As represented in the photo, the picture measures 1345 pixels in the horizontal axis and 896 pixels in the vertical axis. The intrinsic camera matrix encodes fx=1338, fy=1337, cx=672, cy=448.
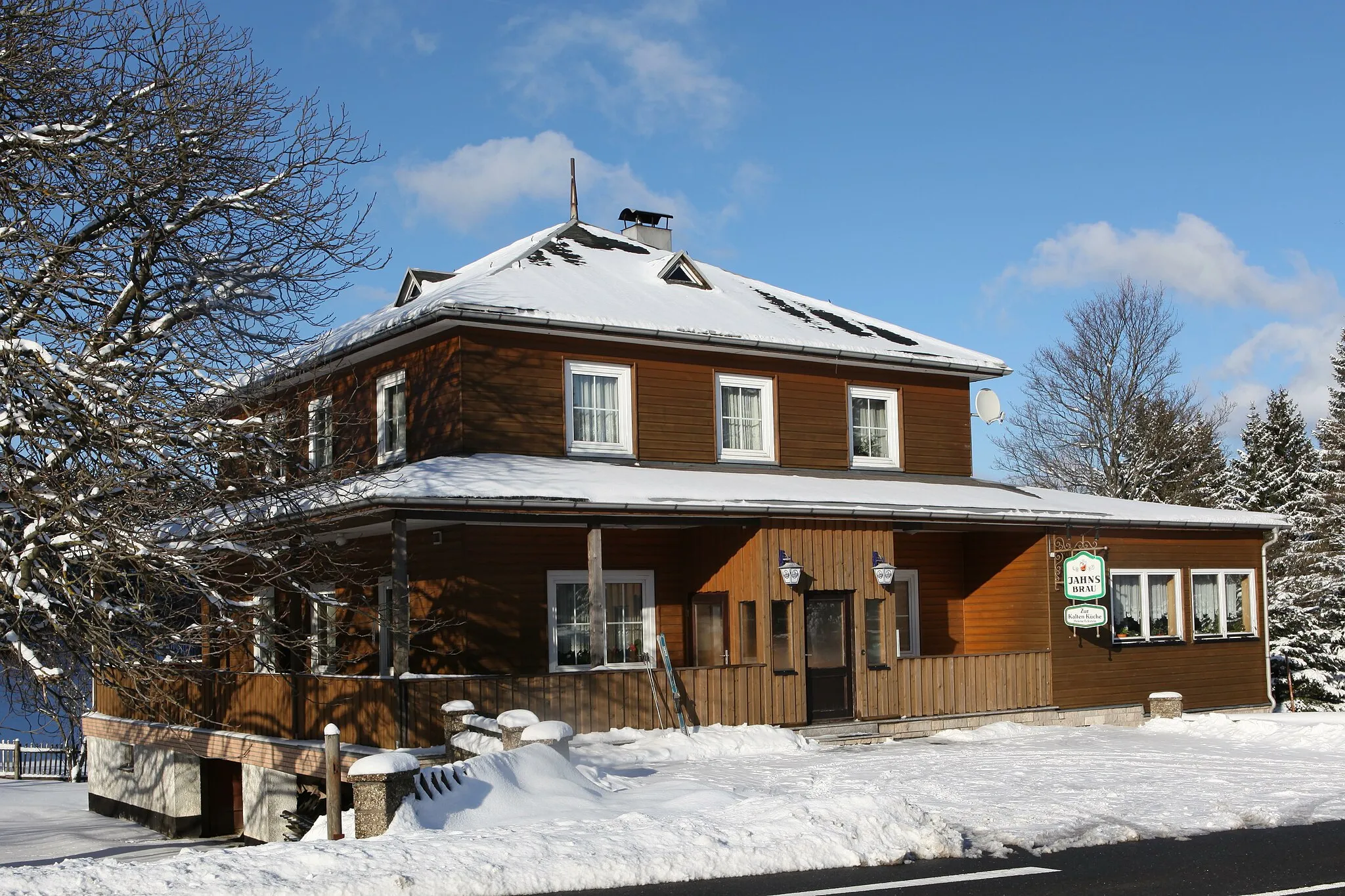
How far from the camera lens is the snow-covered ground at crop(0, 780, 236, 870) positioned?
70.4 feet

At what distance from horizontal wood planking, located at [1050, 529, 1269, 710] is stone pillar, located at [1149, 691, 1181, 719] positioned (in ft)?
1.80

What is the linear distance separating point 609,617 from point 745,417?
4.43 metres

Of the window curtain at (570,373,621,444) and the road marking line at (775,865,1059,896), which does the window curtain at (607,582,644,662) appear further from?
the road marking line at (775,865,1059,896)

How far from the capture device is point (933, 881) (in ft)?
31.5

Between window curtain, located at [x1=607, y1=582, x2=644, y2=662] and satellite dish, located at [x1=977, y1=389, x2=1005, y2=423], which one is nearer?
Result: window curtain, located at [x1=607, y1=582, x2=644, y2=662]

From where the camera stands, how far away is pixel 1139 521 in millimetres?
23531

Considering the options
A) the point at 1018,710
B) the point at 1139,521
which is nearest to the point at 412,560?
the point at 1018,710

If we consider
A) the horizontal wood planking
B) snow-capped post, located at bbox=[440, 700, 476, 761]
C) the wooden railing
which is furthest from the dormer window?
snow-capped post, located at bbox=[440, 700, 476, 761]

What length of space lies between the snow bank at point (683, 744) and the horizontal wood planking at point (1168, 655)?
609 cm

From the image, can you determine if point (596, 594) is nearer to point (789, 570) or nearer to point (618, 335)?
point (789, 570)

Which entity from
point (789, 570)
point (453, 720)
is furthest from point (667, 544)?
point (453, 720)

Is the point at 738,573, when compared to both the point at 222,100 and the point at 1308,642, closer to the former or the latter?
the point at 222,100

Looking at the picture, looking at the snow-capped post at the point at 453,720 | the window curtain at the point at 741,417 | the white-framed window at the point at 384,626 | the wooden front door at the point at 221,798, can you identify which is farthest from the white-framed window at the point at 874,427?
the wooden front door at the point at 221,798

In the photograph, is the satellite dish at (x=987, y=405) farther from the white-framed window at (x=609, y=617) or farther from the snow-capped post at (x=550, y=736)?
the snow-capped post at (x=550, y=736)
